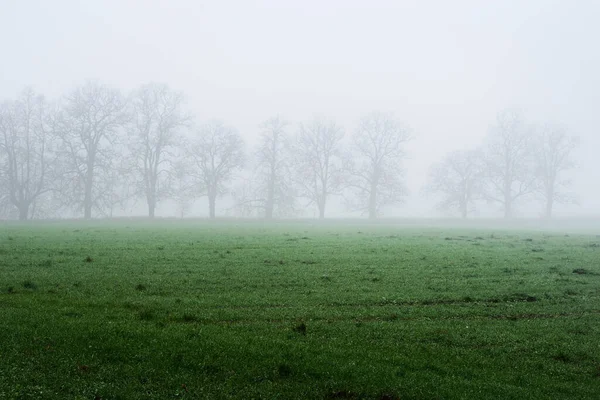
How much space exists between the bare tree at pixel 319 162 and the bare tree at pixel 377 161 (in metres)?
3.06

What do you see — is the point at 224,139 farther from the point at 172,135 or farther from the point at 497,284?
the point at 497,284

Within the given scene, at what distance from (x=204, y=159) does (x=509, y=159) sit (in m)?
55.7

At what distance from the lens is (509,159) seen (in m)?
81.2

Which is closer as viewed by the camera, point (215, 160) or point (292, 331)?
point (292, 331)

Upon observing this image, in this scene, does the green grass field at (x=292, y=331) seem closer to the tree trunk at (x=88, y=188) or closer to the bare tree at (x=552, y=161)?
the tree trunk at (x=88, y=188)

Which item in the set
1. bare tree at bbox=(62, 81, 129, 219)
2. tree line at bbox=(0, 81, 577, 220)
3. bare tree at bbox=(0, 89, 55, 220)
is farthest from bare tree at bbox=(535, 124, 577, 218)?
bare tree at bbox=(0, 89, 55, 220)

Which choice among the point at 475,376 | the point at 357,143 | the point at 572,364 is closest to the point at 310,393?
Result: the point at 475,376

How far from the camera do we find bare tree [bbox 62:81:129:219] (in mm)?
61844

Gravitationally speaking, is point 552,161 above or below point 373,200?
above

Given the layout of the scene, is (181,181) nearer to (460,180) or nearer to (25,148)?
(25,148)

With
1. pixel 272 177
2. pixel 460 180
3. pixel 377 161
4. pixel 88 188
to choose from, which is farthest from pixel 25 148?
pixel 460 180

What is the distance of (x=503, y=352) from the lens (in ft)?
32.0

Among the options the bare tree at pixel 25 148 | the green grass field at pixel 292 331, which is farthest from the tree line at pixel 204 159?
the green grass field at pixel 292 331

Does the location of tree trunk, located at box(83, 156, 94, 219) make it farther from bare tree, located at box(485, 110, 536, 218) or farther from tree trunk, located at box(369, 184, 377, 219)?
bare tree, located at box(485, 110, 536, 218)
